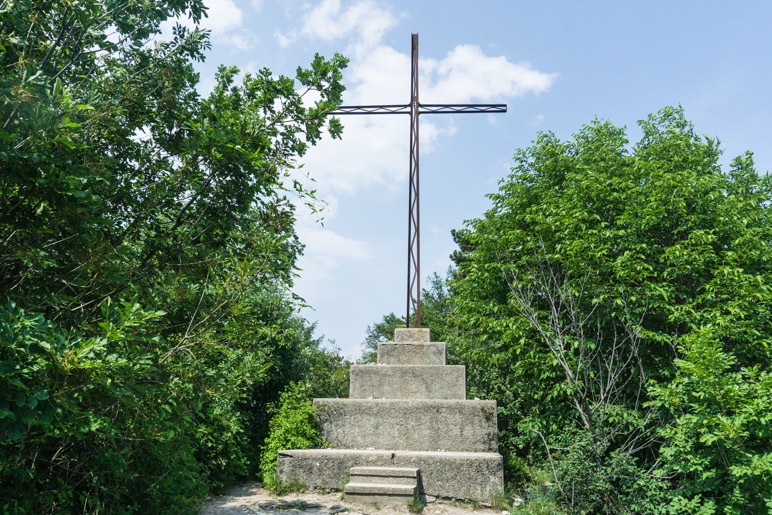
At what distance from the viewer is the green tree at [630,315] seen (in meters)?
7.45

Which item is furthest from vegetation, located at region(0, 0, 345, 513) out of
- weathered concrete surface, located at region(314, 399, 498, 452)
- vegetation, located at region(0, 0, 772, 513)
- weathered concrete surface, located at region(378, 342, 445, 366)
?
weathered concrete surface, located at region(378, 342, 445, 366)

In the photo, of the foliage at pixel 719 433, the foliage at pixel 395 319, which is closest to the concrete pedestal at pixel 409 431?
the foliage at pixel 719 433

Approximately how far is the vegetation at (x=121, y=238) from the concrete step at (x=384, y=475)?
3182mm

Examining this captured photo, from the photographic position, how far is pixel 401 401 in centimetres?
948

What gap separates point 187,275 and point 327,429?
582cm

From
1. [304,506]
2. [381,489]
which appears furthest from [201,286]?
[381,489]

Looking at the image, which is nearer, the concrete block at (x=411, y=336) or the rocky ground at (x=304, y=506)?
the rocky ground at (x=304, y=506)

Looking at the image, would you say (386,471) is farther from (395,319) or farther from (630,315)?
(395,319)

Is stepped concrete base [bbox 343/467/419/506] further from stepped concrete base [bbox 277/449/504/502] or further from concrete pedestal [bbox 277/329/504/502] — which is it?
stepped concrete base [bbox 277/449/504/502]

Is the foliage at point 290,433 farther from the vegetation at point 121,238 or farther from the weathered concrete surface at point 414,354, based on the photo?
the vegetation at point 121,238

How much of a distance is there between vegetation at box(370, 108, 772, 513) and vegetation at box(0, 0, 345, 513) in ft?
16.6

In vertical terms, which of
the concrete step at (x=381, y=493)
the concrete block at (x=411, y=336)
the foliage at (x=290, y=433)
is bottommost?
the concrete step at (x=381, y=493)

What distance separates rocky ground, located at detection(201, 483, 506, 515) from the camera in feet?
24.2

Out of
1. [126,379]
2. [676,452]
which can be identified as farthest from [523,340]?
[126,379]
